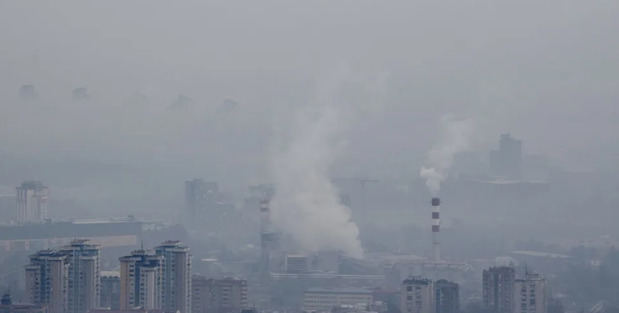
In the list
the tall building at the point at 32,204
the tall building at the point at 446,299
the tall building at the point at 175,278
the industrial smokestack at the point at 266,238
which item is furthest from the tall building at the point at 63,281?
the tall building at the point at 32,204

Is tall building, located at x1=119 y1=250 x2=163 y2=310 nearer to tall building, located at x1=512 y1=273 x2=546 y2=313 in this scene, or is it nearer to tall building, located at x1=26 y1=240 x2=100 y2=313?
tall building, located at x1=26 y1=240 x2=100 y2=313

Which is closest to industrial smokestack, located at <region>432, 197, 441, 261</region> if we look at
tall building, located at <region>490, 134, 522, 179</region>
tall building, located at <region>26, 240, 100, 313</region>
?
tall building, located at <region>490, 134, 522, 179</region>

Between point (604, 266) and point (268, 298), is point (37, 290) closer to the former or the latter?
point (268, 298)

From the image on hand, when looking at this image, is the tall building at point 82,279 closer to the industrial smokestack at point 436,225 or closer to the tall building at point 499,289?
the tall building at point 499,289

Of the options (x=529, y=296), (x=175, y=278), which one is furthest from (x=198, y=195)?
(x=529, y=296)

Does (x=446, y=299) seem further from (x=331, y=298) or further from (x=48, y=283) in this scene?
(x=48, y=283)
